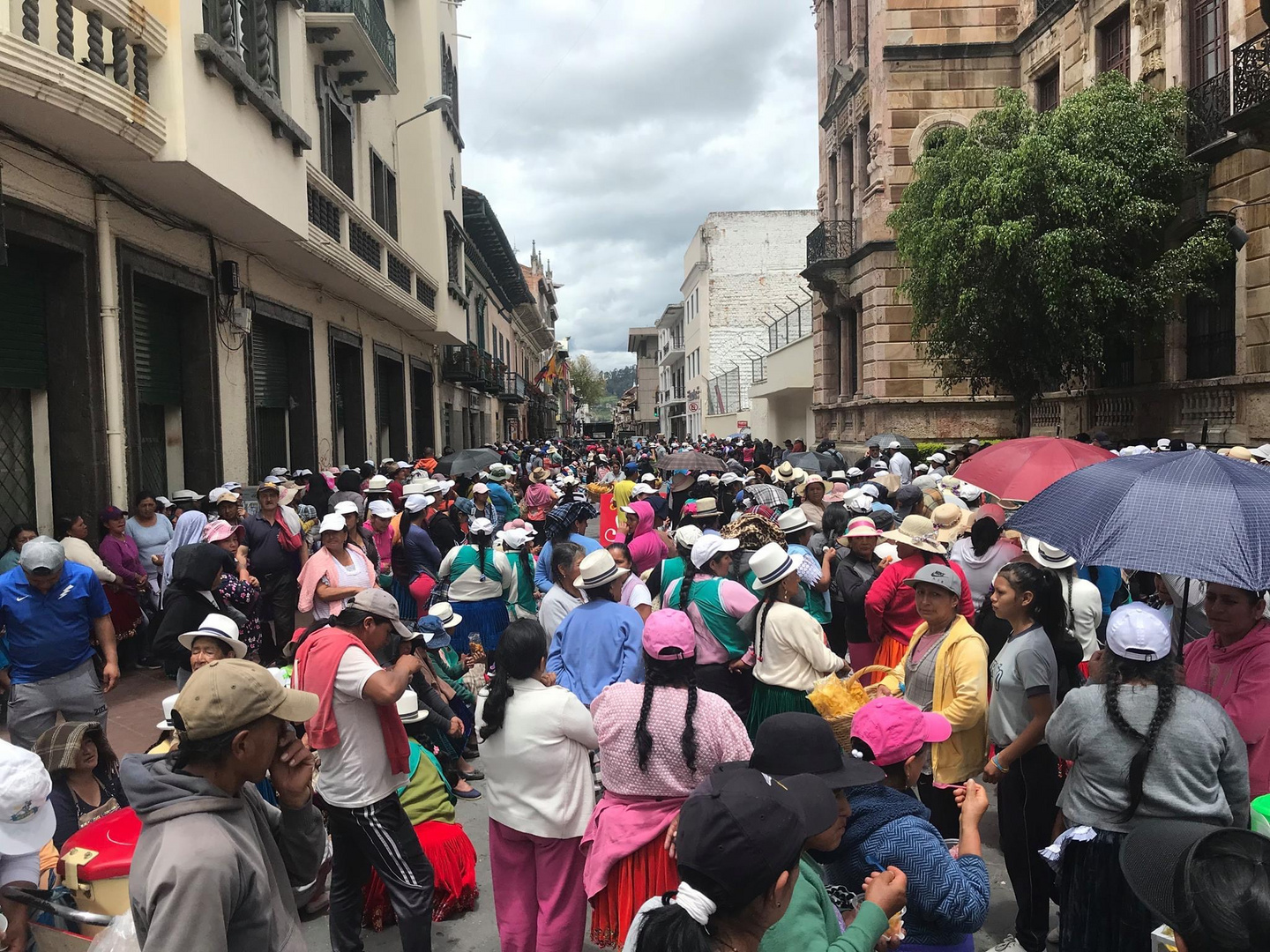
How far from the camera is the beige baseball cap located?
2176 mm

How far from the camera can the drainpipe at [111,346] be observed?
8.48 meters

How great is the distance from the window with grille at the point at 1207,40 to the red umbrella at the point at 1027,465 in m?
11.0

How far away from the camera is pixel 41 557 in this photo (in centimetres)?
504

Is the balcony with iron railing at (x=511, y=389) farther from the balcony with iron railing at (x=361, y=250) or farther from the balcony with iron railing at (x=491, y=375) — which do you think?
the balcony with iron railing at (x=361, y=250)

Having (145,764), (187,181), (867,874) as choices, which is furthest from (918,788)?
(187,181)

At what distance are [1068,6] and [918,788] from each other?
1984 cm

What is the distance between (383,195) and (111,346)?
10.9 m

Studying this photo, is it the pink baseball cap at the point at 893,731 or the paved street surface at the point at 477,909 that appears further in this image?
the paved street surface at the point at 477,909

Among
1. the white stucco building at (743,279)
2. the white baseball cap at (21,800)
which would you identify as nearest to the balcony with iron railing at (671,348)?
the white stucco building at (743,279)

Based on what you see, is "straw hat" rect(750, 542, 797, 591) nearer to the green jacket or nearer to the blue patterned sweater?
the blue patterned sweater

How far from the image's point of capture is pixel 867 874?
102 inches

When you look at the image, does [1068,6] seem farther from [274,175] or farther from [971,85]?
[274,175]

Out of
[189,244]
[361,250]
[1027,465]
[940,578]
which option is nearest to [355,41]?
[361,250]

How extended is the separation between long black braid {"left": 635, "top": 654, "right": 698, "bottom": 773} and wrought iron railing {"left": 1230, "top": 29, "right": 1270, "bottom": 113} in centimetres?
1258
